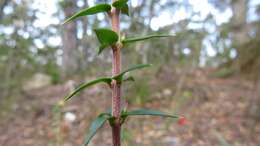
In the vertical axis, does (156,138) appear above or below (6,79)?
below

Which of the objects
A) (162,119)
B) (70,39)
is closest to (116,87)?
(70,39)

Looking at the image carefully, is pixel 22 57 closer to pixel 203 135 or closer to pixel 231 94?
pixel 203 135

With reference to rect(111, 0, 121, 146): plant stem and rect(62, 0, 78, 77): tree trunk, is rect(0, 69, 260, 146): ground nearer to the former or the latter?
rect(62, 0, 78, 77): tree trunk

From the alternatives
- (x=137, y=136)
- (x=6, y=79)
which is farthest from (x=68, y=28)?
(x=6, y=79)

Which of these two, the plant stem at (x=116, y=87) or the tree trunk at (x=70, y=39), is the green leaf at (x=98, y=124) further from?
the tree trunk at (x=70, y=39)

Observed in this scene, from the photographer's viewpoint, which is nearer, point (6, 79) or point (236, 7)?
point (6, 79)

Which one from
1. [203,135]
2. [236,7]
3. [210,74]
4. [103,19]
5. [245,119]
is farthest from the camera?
[236,7]

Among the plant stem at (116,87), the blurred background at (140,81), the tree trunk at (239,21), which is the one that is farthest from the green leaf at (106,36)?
the tree trunk at (239,21)

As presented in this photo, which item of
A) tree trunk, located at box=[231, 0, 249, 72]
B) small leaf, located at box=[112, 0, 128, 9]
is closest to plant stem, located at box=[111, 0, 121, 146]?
small leaf, located at box=[112, 0, 128, 9]

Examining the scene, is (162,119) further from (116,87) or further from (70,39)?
(116,87)
